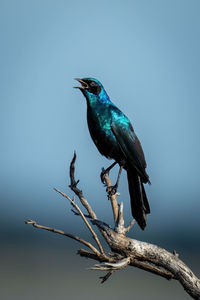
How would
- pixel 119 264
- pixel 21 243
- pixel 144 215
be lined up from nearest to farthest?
pixel 119 264 < pixel 144 215 < pixel 21 243

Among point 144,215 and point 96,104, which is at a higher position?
point 96,104

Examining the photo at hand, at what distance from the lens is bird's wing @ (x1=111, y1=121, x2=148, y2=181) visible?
8336 mm

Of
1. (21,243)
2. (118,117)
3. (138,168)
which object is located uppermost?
(118,117)

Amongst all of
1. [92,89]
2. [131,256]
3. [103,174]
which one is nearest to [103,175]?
[103,174]

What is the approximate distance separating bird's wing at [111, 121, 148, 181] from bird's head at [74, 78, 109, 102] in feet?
1.54

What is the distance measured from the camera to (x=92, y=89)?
8.95m

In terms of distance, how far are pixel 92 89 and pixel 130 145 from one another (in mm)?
922

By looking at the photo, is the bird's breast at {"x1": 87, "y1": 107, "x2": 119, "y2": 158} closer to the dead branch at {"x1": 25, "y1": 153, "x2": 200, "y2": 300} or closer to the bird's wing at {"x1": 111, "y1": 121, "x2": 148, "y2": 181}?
the bird's wing at {"x1": 111, "y1": 121, "x2": 148, "y2": 181}

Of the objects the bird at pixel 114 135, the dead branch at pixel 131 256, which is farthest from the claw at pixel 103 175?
the dead branch at pixel 131 256

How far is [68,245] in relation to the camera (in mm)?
34031

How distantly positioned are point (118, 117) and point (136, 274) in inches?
733

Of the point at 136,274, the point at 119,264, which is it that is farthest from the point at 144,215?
the point at 136,274

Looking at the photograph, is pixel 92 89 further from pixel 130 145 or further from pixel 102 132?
pixel 130 145

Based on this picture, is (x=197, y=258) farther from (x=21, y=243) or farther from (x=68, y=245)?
(x=21, y=243)
